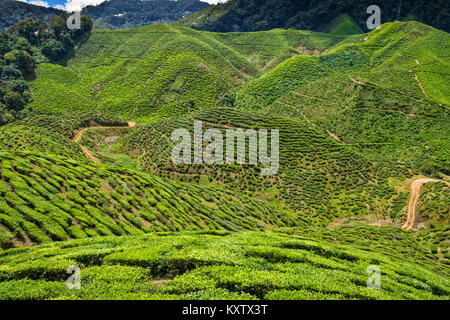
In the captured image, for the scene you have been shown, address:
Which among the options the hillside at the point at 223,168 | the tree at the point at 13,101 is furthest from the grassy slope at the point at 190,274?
the tree at the point at 13,101

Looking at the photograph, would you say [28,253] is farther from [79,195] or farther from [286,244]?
[286,244]

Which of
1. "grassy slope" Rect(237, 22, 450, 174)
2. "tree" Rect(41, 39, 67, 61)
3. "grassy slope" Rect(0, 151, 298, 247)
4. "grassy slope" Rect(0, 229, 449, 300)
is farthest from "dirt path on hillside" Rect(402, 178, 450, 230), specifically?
"tree" Rect(41, 39, 67, 61)

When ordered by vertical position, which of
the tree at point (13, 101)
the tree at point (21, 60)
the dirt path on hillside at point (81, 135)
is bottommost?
the dirt path on hillside at point (81, 135)

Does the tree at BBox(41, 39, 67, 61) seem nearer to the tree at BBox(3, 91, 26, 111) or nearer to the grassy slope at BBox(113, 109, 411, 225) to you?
the tree at BBox(3, 91, 26, 111)

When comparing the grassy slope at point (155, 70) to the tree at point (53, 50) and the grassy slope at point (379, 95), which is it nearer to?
the tree at point (53, 50)

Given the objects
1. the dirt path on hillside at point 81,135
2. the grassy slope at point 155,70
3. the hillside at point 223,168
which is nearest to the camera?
the hillside at point 223,168

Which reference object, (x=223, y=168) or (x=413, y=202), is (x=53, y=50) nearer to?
(x=223, y=168)

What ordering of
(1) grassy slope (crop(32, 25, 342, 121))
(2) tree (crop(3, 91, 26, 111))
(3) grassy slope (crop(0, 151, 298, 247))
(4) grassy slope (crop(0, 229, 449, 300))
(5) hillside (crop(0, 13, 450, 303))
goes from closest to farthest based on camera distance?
(4) grassy slope (crop(0, 229, 449, 300)), (5) hillside (crop(0, 13, 450, 303)), (3) grassy slope (crop(0, 151, 298, 247)), (2) tree (crop(3, 91, 26, 111)), (1) grassy slope (crop(32, 25, 342, 121))
